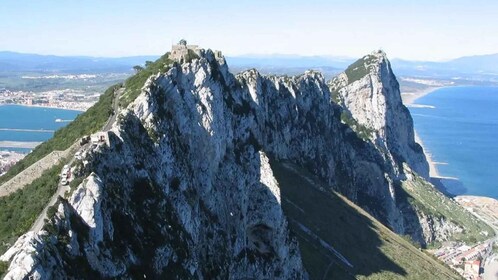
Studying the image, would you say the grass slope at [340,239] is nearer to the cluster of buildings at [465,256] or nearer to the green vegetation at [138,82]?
the cluster of buildings at [465,256]

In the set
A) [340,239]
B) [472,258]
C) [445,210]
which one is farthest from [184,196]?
[445,210]

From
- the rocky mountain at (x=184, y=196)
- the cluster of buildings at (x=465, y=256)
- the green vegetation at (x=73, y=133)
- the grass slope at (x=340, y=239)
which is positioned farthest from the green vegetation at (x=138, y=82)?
the cluster of buildings at (x=465, y=256)

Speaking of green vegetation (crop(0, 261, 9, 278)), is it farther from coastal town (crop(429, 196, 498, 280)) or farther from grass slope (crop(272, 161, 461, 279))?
coastal town (crop(429, 196, 498, 280))

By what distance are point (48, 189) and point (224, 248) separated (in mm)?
27591

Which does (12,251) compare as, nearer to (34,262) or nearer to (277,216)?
(34,262)

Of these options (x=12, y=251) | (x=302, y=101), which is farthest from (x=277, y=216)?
(x=302, y=101)

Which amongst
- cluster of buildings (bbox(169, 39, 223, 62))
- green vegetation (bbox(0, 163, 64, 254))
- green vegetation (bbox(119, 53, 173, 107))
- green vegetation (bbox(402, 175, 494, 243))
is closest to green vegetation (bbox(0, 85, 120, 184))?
green vegetation (bbox(119, 53, 173, 107))

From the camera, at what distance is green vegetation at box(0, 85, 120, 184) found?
2276 inches

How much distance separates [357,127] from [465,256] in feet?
189

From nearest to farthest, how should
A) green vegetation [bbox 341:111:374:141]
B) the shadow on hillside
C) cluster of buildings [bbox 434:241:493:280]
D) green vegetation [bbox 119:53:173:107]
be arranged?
1. green vegetation [bbox 119:53:173:107]
2. the shadow on hillside
3. cluster of buildings [bbox 434:241:493:280]
4. green vegetation [bbox 341:111:374:141]

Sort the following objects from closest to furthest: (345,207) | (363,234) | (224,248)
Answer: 1. (224,248)
2. (363,234)
3. (345,207)

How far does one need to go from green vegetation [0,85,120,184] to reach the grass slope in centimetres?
3777

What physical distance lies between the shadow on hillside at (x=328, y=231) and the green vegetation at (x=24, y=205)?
4623 centimetres

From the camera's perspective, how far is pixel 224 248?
62406mm
